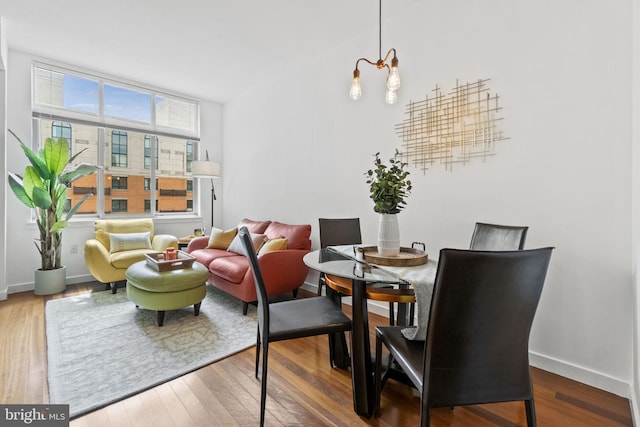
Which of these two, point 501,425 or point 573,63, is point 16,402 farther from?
point 573,63

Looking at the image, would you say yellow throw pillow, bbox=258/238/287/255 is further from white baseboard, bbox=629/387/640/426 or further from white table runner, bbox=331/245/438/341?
white baseboard, bbox=629/387/640/426

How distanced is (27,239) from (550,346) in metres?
5.51

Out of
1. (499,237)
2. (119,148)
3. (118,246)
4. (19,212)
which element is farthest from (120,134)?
(499,237)

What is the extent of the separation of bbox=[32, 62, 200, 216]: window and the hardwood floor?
2.75 metres

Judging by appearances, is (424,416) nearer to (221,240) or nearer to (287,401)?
(287,401)

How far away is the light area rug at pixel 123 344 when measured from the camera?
1797mm

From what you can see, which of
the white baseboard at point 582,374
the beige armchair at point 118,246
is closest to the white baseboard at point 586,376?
the white baseboard at point 582,374

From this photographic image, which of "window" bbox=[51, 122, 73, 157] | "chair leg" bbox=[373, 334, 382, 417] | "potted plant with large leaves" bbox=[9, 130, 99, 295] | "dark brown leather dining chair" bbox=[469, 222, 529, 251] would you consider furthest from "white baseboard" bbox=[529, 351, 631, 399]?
"window" bbox=[51, 122, 73, 157]

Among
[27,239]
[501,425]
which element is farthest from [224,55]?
[501,425]

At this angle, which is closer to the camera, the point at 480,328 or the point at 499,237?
the point at 480,328

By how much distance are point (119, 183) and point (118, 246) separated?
1173 millimetres

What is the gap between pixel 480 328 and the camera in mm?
1010

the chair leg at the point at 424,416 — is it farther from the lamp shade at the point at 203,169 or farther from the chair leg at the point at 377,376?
the lamp shade at the point at 203,169

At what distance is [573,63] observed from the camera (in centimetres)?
190
